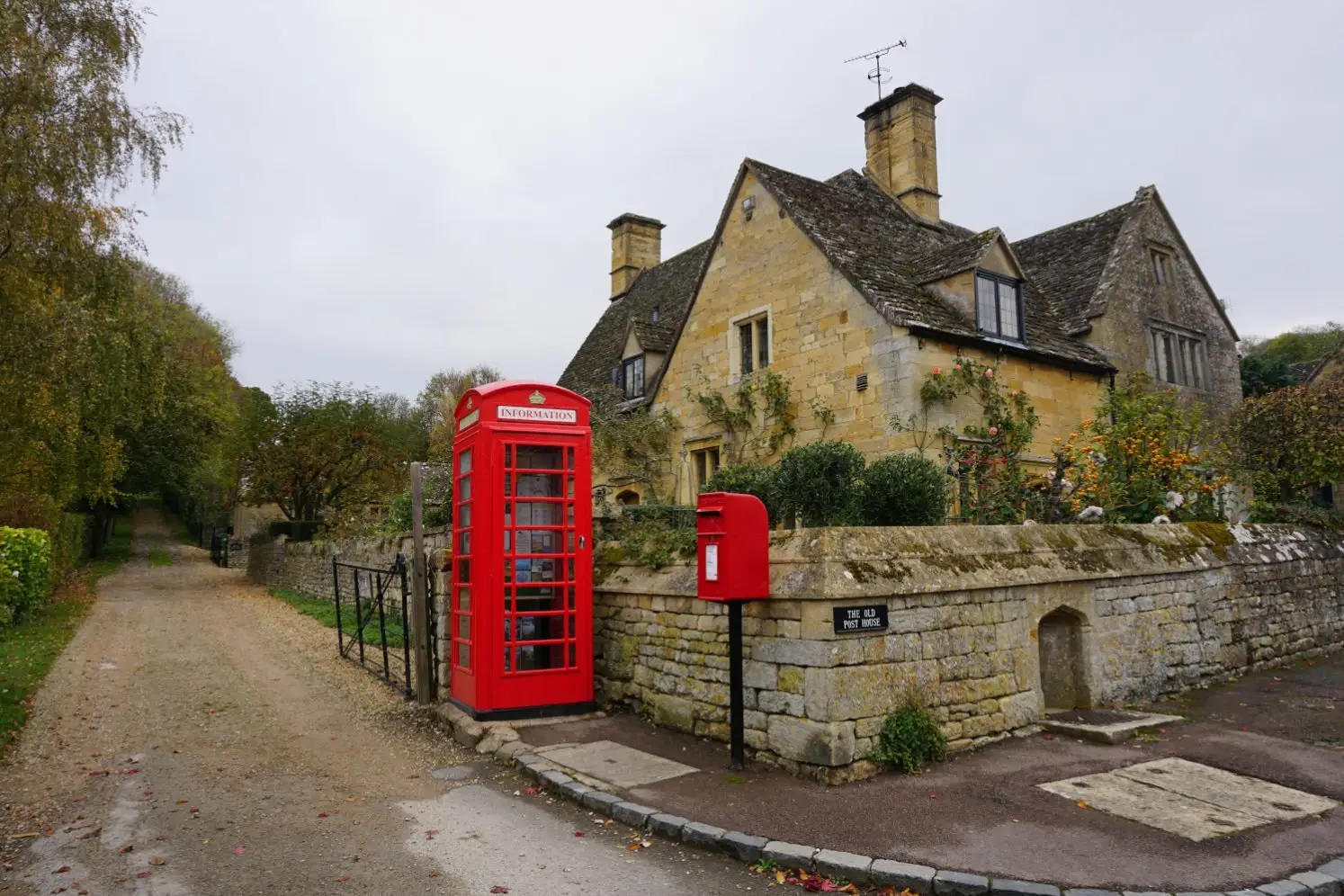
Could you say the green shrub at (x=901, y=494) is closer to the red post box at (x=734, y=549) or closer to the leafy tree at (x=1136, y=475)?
the leafy tree at (x=1136, y=475)

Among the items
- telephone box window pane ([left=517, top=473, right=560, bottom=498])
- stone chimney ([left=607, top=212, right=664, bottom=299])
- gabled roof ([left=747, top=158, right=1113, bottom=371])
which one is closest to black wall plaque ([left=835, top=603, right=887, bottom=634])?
telephone box window pane ([left=517, top=473, right=560, bottom=498])

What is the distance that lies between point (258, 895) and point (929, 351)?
41.0 feet

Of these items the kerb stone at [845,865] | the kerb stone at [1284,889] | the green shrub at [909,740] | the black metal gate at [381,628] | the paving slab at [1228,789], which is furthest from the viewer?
the black metal gate at [381,628]

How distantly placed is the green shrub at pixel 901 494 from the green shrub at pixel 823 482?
0.94 ft

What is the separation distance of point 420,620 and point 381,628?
7.57ft

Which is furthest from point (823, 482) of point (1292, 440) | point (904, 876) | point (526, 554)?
point (1292, 440)

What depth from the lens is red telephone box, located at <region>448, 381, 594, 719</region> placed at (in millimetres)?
8367

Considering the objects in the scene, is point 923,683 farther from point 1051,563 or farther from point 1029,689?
point 1051,563

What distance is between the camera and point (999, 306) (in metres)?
15.7

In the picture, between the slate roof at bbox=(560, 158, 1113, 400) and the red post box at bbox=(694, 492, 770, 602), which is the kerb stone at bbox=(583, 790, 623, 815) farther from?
the slate roof at bbox=(560, 158, 1113, 400)

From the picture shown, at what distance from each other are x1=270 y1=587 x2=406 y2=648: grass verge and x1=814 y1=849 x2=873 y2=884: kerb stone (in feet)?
23.0

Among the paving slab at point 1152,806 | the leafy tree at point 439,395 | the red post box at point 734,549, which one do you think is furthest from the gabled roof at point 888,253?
the leafy tree at point 439,395

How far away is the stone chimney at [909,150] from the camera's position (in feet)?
65.4

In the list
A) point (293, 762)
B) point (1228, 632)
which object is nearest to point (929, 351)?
point (1228, 632)
